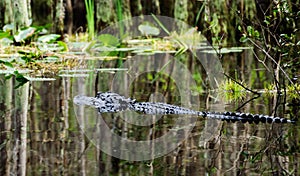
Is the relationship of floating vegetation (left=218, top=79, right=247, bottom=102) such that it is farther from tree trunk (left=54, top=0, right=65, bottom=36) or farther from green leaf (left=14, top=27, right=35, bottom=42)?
tree trunk (left=54, top=0, right=65, bottom=36)

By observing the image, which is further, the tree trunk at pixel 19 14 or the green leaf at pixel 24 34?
the tree trunk at pixel 19 14

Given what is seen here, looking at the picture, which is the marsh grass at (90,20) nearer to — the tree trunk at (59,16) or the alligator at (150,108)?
the tree trunk at (59,16)

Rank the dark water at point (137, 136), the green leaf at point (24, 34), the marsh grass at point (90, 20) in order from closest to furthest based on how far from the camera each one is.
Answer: the dark water at point (137, 136)
the green leaf at point (24, 34)
the marsh grass at point (90, 20)

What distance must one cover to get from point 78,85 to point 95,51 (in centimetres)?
418

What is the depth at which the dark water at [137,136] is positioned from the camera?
3295mm

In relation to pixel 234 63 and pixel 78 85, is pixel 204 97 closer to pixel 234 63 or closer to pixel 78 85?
pixel 78 85

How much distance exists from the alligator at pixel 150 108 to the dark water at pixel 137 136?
4.1 inches

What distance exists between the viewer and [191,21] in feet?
43.2

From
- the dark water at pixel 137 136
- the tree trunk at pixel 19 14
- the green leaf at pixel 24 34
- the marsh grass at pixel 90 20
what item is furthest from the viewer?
the marsh grass at pixel 90 20

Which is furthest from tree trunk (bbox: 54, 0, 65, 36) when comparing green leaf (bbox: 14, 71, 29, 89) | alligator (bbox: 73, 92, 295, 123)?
alligator (bbox: 73, 92, 295, 123)

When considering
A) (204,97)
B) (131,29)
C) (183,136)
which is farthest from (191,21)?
(183,136)

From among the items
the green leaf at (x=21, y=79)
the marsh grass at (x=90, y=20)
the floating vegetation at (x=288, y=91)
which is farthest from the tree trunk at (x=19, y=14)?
the floating vegetation at (x=288, y=91)

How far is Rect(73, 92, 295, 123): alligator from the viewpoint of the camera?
4.58 metres

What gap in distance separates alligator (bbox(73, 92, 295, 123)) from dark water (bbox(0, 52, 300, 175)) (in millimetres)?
103
